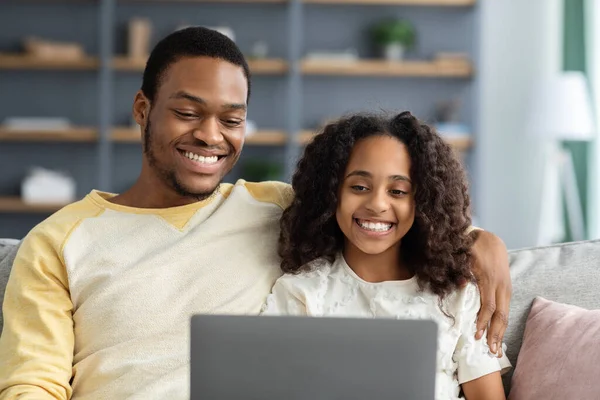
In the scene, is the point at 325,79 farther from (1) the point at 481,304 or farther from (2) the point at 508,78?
(1) the point at 481,304

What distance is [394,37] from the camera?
5.18 metres

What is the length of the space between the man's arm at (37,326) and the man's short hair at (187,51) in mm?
401

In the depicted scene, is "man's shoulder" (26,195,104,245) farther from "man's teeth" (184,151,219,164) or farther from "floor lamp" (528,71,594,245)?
"floor lamp" (528,71,594,245)

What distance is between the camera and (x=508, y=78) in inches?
220

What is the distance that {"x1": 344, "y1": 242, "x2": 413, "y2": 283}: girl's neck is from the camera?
5.86 ft

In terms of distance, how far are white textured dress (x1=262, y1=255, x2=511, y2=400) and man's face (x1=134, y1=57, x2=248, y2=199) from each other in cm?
27

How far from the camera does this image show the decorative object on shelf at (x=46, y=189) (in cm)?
Result: 512

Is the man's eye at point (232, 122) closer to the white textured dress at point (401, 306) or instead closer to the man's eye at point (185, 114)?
the man's eye at point (185, 114)

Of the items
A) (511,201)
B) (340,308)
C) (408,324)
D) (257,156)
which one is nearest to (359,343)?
(408,324)

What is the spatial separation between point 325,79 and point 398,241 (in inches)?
146

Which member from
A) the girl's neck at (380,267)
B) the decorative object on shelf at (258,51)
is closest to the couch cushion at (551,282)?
→ the girl's neck at (380,267)

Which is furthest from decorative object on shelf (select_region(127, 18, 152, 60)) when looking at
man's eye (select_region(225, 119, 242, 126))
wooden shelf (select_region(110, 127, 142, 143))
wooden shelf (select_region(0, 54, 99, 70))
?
man's eye (select_region(225, 119, 242, 126))

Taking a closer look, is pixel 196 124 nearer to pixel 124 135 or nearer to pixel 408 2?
pixel 124 135

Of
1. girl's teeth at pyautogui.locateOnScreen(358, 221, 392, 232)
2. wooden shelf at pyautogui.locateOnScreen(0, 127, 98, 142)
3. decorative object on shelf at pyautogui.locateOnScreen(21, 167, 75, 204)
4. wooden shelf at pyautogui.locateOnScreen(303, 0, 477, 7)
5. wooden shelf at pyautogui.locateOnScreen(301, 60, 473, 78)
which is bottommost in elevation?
decorative object on shelf at pyautogui.locateOnScreen(21, 167, 75, 204)
